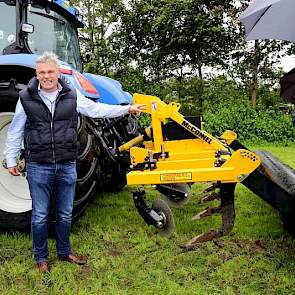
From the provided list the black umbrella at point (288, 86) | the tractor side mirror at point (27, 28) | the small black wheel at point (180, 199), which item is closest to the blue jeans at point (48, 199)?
the small black wheel at point (180, 199)

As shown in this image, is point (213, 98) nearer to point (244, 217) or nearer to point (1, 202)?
point (244, 217)

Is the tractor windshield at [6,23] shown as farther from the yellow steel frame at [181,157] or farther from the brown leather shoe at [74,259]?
the brown leather shoe at [74,259]

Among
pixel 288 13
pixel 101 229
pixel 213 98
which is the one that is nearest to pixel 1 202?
pixel 101 229

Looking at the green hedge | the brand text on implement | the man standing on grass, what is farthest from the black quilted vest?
the green hedge

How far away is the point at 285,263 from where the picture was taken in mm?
3459

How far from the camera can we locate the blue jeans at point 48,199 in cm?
326

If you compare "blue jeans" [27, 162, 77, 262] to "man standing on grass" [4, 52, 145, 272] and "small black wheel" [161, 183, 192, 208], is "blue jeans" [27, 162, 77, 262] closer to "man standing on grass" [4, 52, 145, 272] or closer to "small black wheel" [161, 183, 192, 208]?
"man standing on grass" [4, 52, 145, 272]

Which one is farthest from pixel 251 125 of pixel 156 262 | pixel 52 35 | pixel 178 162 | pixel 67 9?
pixel 156 262

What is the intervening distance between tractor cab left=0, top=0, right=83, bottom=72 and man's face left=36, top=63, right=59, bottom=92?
1.28 metres

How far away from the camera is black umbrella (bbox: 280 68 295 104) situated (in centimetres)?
361

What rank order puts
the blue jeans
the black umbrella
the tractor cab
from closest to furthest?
the blue jeans → the black umbrella → the tractor cab

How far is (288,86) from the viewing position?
12.1 ft

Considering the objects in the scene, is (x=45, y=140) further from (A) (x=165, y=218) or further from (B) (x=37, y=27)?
(B) (x=37, y=27)

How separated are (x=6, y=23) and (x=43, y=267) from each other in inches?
93.5
